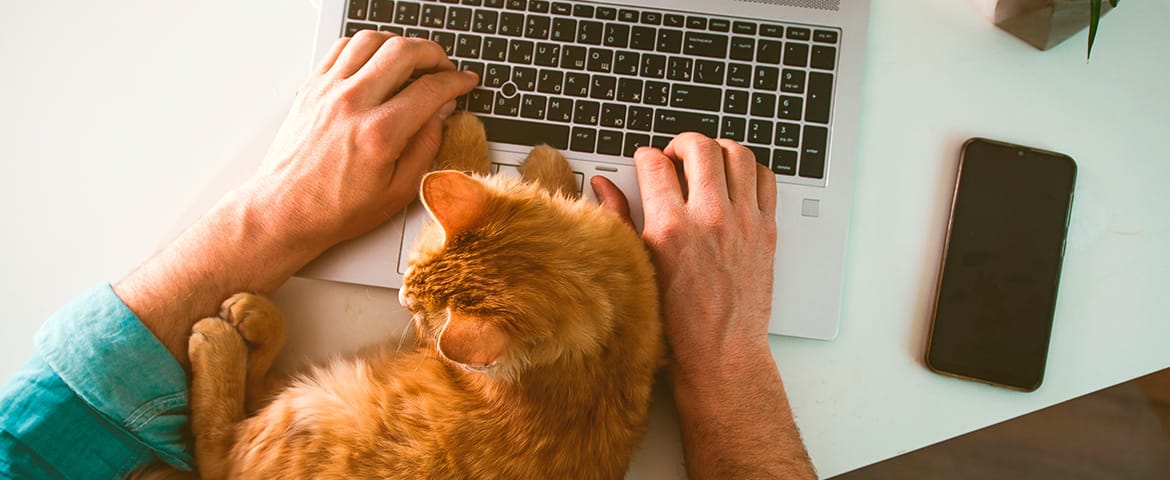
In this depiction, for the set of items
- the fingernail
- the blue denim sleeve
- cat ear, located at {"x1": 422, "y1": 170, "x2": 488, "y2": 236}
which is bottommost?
the blue denim sleeve

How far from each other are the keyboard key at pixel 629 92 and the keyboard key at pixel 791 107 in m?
0.20

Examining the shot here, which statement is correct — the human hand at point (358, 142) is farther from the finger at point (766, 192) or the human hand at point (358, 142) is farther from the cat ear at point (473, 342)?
the finger at point (766, 192)

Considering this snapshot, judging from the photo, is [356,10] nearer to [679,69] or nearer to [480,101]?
[480,101]

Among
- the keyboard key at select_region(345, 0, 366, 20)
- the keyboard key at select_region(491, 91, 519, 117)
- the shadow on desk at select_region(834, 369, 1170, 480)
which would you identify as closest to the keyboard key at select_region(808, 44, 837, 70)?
the keyboard key at select_region(491, 91, 519, 117)

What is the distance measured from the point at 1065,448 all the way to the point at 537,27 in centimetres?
167

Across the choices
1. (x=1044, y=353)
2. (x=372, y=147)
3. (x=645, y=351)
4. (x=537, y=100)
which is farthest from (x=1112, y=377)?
(x=372, y=147)

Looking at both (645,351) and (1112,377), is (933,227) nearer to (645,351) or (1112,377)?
(1112,377)

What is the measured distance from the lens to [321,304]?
97cm

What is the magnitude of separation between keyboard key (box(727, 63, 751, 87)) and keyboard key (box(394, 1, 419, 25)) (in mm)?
465

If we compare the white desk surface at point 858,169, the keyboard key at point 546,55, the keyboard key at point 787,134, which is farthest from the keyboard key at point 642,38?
the white desk surface at point 858,169

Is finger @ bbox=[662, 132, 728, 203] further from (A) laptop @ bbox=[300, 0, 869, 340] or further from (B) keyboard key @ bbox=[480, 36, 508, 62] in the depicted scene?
(B) keyboard key @ bbox=[480, 36, 508, 62]

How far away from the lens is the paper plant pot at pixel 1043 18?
92 centimetres

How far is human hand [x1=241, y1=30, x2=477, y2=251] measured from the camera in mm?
936

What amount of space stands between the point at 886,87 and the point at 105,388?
1119 mm
